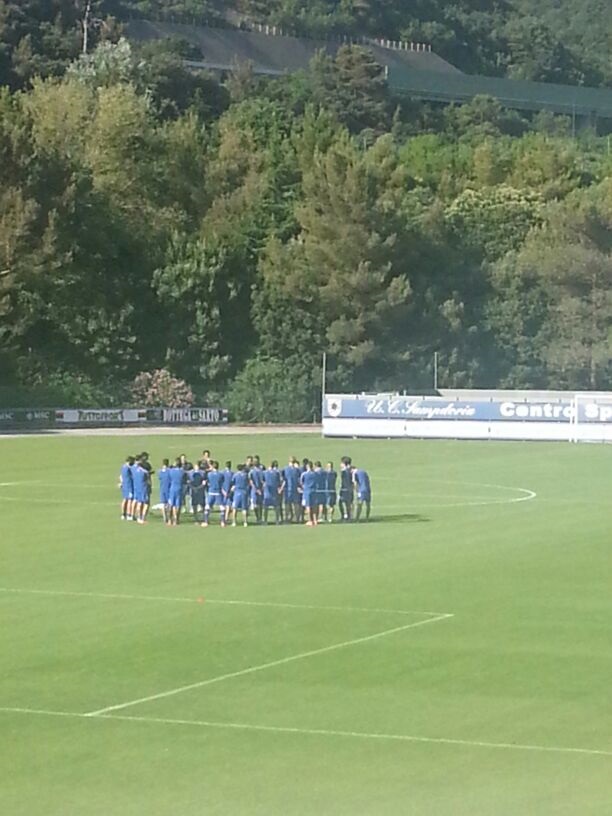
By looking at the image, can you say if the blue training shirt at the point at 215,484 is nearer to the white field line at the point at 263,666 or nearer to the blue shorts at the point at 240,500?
the blue shorts at the point at 240,500

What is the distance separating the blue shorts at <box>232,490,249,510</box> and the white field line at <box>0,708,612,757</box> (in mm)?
17888

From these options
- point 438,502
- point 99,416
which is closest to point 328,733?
point 438,502

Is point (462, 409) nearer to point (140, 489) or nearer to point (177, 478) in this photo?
point (140, 489)

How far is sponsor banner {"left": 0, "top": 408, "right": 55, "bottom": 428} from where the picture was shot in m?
75.4

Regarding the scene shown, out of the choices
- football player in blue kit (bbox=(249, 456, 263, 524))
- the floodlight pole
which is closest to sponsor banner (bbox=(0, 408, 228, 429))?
football player in blue kit (bbox=(249, 456, 263, 524))

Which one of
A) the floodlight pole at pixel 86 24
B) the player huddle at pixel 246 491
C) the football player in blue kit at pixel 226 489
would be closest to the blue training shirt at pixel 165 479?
the player huddle at pixel 246 491

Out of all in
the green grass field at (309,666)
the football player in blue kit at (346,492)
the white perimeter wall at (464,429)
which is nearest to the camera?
the green grass field at (309,666)

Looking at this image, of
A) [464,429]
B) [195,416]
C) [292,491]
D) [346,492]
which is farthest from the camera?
[195,416]

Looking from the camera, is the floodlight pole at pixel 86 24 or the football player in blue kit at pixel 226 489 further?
the floodlight pole at pixel 86 24

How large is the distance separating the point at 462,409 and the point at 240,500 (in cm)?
3151

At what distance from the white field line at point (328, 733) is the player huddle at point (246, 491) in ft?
57.3

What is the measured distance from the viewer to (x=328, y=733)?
1581 cm

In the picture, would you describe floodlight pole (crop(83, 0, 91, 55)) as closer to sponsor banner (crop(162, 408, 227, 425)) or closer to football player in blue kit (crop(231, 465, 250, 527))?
sponsor banner (crop(162, 408, 227, 425))

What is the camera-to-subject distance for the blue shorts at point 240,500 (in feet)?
114
